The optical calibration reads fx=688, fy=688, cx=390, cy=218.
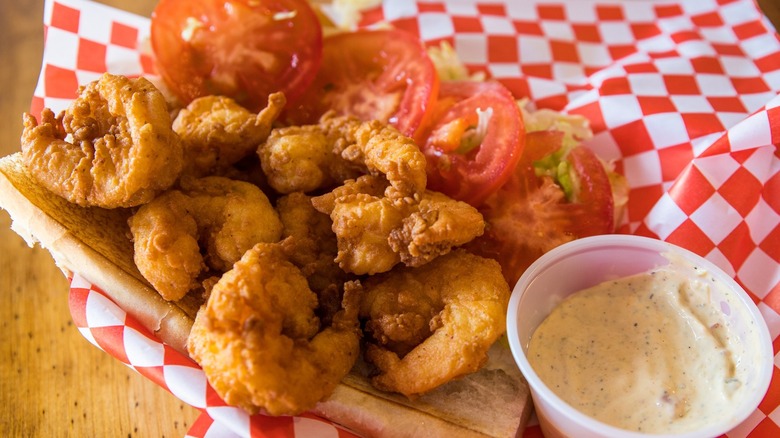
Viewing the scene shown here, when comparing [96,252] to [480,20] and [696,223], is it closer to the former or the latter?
[696,223]

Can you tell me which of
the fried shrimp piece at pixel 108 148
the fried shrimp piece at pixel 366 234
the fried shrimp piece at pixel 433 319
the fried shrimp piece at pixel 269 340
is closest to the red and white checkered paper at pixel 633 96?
the fried shrimp piece at pixel 269 340

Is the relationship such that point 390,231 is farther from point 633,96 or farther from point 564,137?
point 633,96

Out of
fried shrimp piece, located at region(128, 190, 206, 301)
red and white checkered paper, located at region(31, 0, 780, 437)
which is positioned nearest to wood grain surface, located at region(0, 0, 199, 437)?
red and white checkered paper, located at region(31, 0, 780, 437)

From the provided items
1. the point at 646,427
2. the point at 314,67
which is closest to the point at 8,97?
the point at 314,67

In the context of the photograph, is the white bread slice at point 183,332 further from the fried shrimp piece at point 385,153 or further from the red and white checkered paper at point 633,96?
the fried shrimp piece at point 385,153

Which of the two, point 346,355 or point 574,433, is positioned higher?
point 346,355

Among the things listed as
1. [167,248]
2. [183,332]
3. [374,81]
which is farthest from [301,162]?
[374,81]
